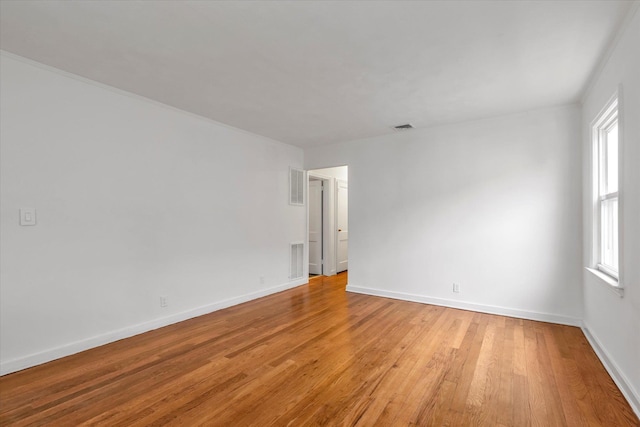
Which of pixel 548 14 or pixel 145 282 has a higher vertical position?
pixel 548 14

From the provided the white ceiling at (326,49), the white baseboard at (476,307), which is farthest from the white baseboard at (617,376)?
the white ceiling at (326,49)

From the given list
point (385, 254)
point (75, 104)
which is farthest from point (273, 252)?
point (75, 104)

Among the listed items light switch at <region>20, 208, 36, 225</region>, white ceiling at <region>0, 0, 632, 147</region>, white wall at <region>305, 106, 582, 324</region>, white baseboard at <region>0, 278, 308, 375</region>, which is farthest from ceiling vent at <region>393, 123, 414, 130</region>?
light switch at <region>20, 208, 36, 225</region>

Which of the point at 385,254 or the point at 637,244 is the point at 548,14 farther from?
the point at 385,254

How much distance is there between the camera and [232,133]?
447cm

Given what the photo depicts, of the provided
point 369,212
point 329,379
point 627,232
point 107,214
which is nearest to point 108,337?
point 107,214

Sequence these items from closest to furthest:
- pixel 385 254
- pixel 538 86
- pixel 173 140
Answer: pixel 538 86
pixel 173 140
pixel 385 254

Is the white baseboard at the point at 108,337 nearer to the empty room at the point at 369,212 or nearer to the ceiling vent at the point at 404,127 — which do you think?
the empty room at the point at 369,212

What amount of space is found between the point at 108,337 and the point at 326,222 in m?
4.30

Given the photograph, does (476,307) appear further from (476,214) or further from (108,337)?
(108,337)

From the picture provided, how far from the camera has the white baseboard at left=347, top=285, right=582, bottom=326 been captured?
366cm

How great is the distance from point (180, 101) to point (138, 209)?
128 cm

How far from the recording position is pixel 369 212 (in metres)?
5.09

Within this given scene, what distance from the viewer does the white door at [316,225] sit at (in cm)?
673
